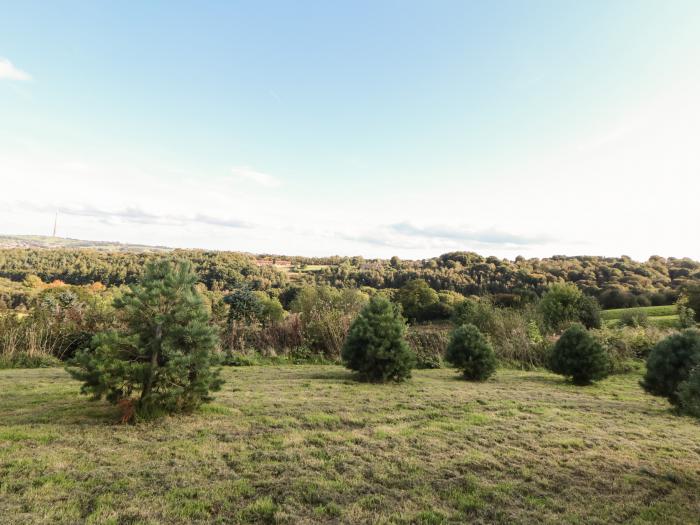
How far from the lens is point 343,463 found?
3453 millimetres

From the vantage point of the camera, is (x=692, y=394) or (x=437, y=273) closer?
(x=692, y=394)

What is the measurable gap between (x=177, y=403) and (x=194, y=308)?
1.27 meters

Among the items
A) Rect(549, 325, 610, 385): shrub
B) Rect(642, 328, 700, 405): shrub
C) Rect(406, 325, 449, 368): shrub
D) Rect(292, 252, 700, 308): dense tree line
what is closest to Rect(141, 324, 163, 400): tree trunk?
Rect(642, 328, 700, 405): shrub

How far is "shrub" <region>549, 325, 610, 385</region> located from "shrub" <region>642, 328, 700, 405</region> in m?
3.63

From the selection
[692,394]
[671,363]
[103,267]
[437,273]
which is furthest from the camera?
[437,273]

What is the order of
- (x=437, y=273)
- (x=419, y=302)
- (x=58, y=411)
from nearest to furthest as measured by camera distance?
(x=58, y=411) < (x=419, y=302) < (x=437, y=273)

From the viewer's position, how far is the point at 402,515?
2574mm

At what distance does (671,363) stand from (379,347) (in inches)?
195

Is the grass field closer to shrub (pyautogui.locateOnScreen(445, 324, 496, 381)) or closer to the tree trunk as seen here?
the tree trunk

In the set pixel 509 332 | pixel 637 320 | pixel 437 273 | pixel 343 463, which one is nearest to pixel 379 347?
pixel 343 463

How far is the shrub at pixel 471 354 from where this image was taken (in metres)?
8.98

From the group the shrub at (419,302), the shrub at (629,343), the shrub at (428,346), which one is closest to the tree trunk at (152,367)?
the shrub at (428,346)

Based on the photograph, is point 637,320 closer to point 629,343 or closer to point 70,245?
point 629,343

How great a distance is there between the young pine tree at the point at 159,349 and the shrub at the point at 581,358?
8.78 meters
